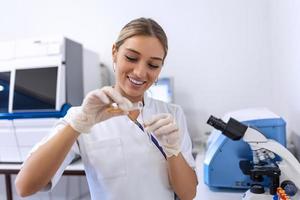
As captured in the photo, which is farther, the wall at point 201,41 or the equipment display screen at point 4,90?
the wall at point 201,41

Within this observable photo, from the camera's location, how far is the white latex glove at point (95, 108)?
A: 722mm

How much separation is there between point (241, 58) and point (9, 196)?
2047mm

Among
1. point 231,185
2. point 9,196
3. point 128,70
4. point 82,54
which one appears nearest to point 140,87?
point 128,70

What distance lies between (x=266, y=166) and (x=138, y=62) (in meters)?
0.54

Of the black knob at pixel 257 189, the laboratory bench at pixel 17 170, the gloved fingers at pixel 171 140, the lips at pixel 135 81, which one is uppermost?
the lips at pixel 135 81

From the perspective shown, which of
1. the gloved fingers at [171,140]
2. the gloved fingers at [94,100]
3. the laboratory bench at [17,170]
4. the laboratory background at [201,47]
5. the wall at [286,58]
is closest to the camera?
the gloved fingers at [94,100]

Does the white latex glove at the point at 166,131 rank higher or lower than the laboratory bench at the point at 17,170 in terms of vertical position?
higher

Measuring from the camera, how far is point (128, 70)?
2.88 ft

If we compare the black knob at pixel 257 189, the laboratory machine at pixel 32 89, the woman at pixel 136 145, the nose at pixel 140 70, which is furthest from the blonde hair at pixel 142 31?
the laboratory machine at pixel 32 89

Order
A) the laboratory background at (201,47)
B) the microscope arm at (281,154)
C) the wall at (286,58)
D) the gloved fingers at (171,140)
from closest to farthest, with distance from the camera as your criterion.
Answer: the gloved fingers at (171,140), the microscope arm at (281,154), the wall at (286,58), the laboratory background at (201,47)

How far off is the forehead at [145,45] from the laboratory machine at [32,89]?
1.07 meters

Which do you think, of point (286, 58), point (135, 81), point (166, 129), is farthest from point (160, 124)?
point (286, 58)

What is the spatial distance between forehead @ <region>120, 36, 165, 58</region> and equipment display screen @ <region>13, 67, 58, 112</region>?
1.09m

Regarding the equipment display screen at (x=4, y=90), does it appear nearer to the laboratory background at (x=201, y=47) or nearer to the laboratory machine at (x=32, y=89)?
the laboratory machine at (x=32, y=89)
